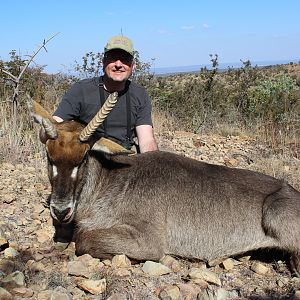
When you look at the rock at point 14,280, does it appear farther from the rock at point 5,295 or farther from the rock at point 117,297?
Result: the rock at point 117,297

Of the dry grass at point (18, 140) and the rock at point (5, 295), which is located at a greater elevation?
the dry grass at point (18, 140)

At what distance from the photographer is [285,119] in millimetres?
13000

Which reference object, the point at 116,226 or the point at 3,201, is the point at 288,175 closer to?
the point at 116,226

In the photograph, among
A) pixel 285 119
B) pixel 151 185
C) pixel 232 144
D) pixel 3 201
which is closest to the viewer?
pixel 151 185

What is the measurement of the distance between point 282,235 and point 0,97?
352 inches

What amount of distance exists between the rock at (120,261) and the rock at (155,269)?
0.64ft

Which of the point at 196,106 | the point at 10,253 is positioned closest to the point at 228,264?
the point at 10,253

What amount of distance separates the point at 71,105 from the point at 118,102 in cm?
77

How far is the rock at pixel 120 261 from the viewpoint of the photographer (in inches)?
200

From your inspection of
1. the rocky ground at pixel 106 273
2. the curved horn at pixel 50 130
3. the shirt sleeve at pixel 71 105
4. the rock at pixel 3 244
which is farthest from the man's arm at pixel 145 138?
the rock at pixel 3 244

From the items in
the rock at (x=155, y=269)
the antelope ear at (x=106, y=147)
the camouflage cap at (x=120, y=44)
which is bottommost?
the rock at (x=155, y=269)

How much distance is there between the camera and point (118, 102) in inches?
294

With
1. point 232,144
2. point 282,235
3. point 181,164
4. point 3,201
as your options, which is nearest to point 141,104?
point 181,164

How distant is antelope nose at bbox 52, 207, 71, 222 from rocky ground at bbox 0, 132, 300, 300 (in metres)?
0.50
